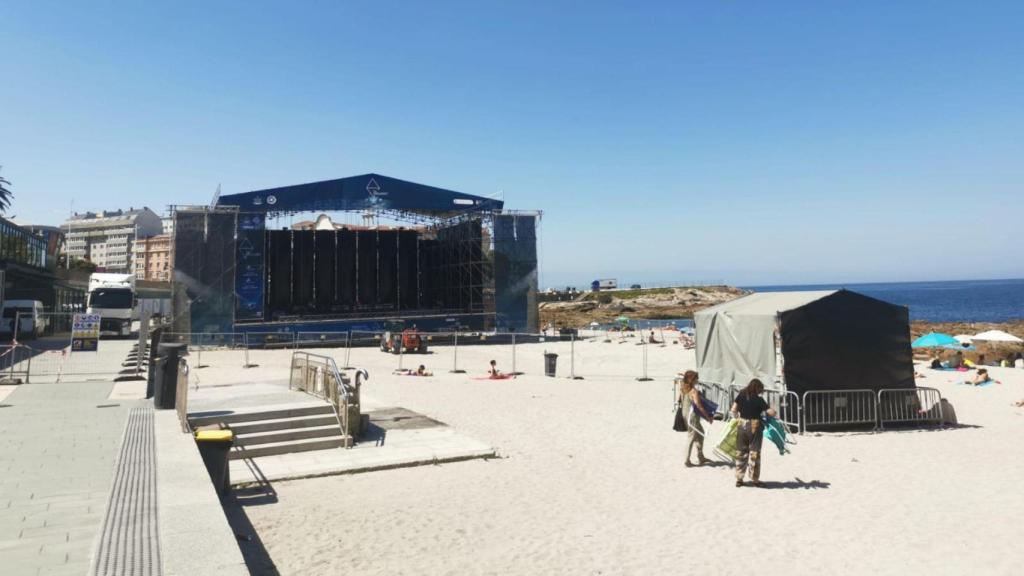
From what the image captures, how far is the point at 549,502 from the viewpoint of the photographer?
8344 mm

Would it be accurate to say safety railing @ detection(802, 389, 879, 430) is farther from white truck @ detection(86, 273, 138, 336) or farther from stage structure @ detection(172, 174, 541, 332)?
white truck @ detection(86, 273, 138, 336)

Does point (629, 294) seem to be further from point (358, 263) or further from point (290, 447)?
point (290, 447)

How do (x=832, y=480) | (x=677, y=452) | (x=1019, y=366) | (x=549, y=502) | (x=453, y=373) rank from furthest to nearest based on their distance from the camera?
(x=1019, y=366)
(x=453, y=373)
(x=677, y=452)
(x=832, y=480)
(x=549, y=502)

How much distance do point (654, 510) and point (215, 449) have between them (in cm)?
573

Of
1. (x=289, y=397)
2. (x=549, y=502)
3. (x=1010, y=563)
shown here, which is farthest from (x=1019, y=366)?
(x=289, y=397)

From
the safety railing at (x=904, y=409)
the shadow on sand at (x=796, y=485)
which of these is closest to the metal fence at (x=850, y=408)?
the safety railing at (x=904, y=409)

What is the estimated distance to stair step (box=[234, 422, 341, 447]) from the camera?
35.1 feet

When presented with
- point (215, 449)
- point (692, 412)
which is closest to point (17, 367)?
point (215, 449)

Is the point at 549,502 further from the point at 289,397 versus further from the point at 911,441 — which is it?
the point at 911,441

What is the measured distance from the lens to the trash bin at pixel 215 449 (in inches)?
300

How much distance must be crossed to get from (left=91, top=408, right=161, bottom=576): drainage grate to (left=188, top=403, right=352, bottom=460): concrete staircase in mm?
2889

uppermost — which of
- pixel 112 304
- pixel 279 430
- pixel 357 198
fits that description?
pixel 357 198

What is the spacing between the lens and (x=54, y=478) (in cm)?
773

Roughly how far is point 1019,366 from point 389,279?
1442 inches
